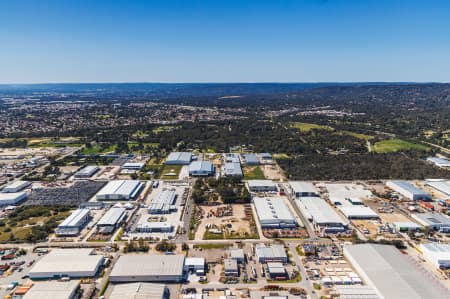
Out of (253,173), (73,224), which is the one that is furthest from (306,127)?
(73,224)

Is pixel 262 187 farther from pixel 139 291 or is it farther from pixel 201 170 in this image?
pixel 139 291

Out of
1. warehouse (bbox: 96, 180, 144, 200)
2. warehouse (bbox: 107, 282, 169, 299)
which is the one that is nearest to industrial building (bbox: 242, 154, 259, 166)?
warehouse (bbox: 96, 180, 144, 200)

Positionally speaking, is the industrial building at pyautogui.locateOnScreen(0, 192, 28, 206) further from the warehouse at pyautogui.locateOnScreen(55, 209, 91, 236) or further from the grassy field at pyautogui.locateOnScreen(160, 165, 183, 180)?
the grassy field at pyautogui.locateOnScreen(160, 165, 183, 180)

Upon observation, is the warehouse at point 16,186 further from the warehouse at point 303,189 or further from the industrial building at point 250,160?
the warehouse at point 303,189

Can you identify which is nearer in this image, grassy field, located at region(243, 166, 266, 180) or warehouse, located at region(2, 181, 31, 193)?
warehouse, located at region(2, 181, 31, 193)

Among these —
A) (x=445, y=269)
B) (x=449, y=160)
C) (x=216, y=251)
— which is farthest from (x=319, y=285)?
(x=449, y=160)
